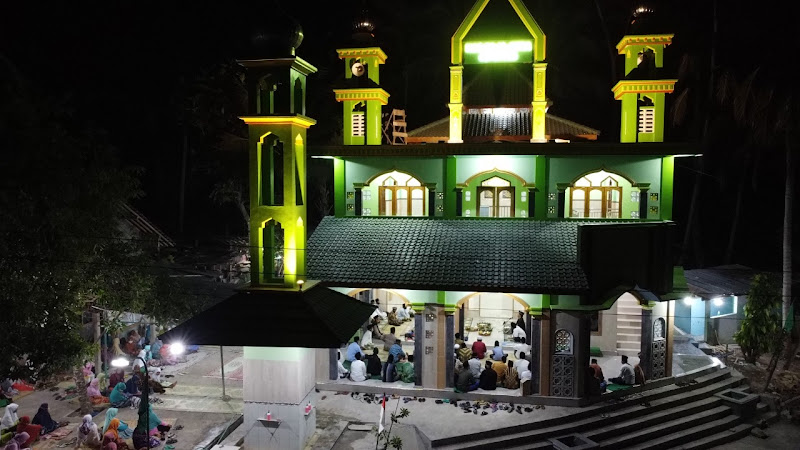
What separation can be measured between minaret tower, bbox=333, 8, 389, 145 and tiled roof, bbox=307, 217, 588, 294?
10.5ft

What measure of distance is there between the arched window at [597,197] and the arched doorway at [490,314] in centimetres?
540

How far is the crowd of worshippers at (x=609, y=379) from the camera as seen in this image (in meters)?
16.8

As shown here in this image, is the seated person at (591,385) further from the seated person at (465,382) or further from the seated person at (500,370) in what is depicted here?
the seated person at (465,382)

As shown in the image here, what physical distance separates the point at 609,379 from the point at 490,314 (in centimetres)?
834

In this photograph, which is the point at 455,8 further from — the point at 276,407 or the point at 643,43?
the point at 276,407

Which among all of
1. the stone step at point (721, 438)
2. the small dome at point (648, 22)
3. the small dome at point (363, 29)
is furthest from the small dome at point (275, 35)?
the stone step at point (721, 438)

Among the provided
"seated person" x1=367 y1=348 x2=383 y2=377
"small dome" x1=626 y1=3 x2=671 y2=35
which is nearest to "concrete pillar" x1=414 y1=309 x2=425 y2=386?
"seated person" x1=367 y1=348 x2=383 y2=377

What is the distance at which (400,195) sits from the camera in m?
21.0

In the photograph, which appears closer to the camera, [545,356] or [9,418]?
[9,418]

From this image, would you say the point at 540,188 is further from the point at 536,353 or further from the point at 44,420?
the point at 44,420

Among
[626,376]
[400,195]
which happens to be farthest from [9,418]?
[626,376]

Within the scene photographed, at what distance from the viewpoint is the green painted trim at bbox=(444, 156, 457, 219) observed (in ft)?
65.8

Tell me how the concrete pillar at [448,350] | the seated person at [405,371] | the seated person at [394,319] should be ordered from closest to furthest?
the concrete pillar at [448,350] → the seated person at [405,371] → the seated person at [394,319]

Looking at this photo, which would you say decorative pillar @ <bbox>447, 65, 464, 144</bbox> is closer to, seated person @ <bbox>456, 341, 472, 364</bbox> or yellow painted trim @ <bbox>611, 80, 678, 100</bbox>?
yellow painted trim @ <bbox>611, 80, 678, 100</bbox>
